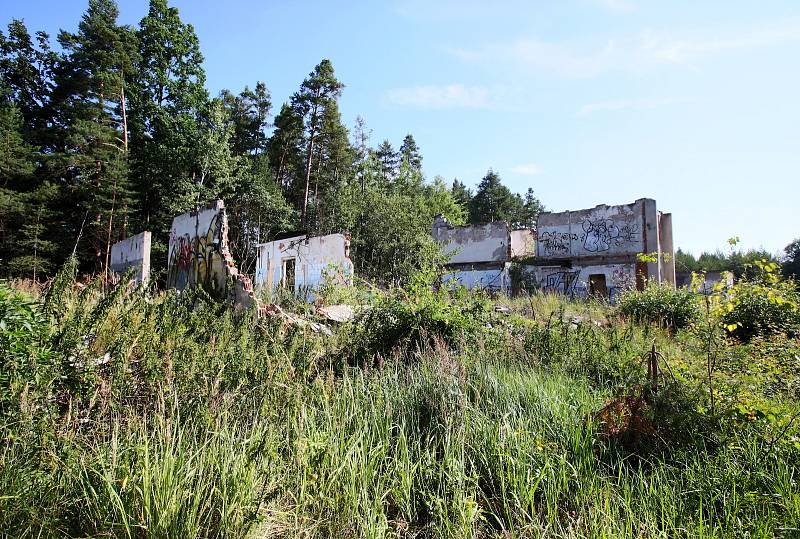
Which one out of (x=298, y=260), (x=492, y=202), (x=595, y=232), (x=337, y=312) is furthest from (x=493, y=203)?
(x=337, y=312)

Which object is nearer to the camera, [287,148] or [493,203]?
[287,148]

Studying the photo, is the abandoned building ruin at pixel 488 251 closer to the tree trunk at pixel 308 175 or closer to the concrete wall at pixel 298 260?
the tree trunk at pixel 308 175

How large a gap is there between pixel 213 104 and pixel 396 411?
30021mm

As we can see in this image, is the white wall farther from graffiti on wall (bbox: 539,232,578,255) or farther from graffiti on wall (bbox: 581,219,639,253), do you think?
graffiti on wall (bbox: 581,219,639,253)

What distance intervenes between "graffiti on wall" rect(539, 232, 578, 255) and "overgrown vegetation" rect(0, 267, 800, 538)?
2102 centimetres

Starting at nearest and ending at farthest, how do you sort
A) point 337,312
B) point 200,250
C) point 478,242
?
point 337,312, point 200,250, point 478,242

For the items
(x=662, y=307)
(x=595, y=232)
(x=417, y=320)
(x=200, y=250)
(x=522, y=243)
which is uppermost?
(x=595, y=232)

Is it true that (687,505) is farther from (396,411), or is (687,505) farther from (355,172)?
(355,172)

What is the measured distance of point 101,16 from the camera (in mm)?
28141

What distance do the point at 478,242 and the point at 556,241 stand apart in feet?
15.4

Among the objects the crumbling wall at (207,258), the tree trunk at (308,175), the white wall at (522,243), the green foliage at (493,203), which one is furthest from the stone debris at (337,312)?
the green foliage at (493,203)

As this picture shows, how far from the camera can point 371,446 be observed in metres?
3.12

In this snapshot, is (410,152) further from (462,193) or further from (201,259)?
(201,259)

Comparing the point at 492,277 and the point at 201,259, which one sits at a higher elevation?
the point at 201,259
